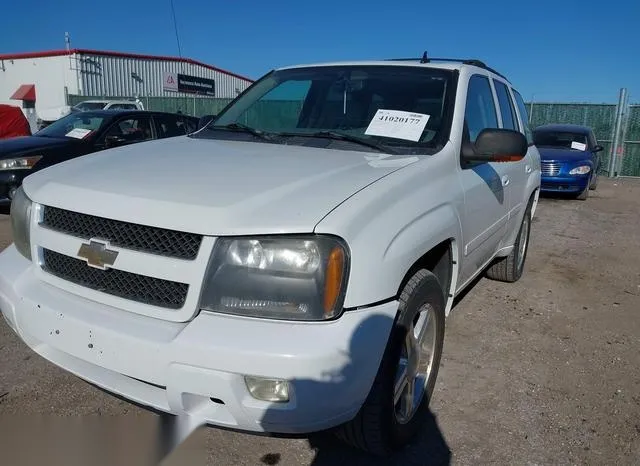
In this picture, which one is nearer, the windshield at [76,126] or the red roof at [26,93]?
the windshield at [76,126]

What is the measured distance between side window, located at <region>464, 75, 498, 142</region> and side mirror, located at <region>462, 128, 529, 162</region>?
0.91 feet

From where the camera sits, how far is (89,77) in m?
27.7

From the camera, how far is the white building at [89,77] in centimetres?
2745

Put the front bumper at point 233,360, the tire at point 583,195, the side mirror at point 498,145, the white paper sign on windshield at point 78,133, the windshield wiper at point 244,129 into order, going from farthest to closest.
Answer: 1. the tire at point 583,195
2. the white paper sign on windshield at point 78,133
3. the windshield wiper at point 244,129
4. the side mirror at point 498,145
5. the front bumper at point 233,360

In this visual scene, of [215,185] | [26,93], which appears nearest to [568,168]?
[215,185]

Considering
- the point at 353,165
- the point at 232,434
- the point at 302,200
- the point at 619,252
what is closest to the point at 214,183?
the point at 302,200

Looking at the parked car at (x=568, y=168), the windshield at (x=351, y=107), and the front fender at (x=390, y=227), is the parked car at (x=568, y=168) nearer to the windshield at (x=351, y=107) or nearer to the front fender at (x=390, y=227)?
the windshield at (x=351, y=107)

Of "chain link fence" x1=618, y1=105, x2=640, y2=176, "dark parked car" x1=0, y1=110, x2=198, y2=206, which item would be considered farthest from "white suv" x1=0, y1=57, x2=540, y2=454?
"chain link fence" x1=618, y1=105, x2=640, y2=176

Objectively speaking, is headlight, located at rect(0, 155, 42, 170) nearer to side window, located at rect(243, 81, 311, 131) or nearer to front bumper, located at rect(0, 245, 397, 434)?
side window, located at rect(243, 81, 311, 131)

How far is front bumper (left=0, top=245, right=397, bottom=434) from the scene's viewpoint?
1.71 m

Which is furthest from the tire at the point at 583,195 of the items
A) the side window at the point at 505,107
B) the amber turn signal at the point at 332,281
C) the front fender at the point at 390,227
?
the amber turn signal at the point at 332,281

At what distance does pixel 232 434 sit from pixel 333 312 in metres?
1.09

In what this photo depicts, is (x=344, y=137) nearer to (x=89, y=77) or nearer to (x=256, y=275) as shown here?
(x=256, y=275)

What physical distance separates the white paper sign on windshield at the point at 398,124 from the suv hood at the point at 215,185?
0.31 m
